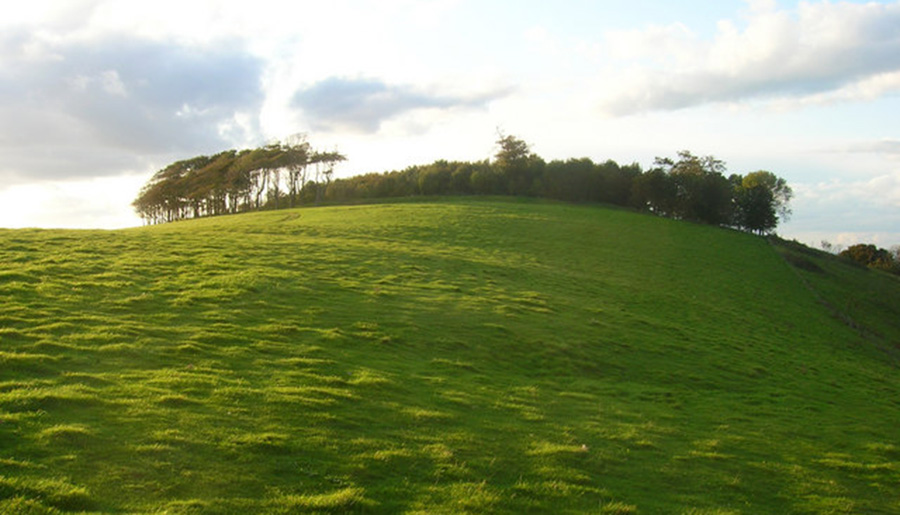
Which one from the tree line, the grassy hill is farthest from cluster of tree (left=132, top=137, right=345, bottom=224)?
the grassy hill

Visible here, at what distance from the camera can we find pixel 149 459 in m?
10.4

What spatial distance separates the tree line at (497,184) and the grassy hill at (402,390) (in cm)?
5552

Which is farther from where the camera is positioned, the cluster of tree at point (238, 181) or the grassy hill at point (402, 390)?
the cluster of tree at point (238, 181)

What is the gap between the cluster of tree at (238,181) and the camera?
10481 cm

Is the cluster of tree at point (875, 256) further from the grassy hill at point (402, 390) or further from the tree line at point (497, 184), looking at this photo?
the grassy hill at point (402, 390)

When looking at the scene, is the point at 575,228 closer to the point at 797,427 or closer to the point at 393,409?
the point at 797,427

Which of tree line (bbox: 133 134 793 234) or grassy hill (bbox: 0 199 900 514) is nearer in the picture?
grassy hill (bbox: 0 199 900 514)

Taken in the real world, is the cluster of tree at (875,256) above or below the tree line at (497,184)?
below

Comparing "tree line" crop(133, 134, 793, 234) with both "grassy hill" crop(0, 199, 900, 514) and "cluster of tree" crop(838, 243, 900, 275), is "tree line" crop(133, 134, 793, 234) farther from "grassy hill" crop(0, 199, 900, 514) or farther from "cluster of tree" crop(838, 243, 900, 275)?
"grassy hill" crop(0, 199, 900, 514)

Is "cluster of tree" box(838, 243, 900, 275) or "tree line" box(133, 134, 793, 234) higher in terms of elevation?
"tree line" box(133, 134, 793, 234)

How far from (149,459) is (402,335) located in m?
12.4

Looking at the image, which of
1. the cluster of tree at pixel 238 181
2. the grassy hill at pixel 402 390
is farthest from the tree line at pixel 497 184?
the grassy hill at pixel 402 390

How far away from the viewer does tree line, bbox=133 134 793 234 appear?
9456 centimetres

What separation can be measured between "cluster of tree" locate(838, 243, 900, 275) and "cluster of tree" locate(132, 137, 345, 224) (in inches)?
3478
